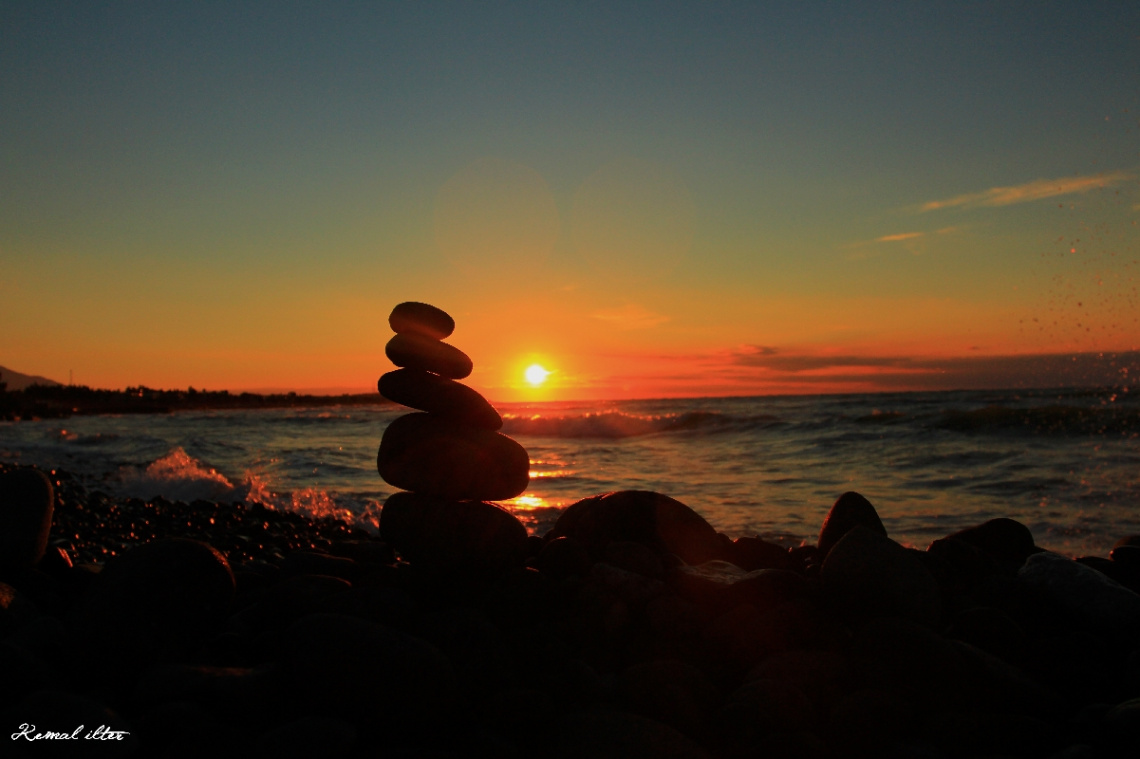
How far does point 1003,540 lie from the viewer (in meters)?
6.35

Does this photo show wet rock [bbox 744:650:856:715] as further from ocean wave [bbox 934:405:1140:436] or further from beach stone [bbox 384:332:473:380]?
ocean wave [bbox 934:405:1140:436]

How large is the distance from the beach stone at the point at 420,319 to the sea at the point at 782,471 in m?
3.97

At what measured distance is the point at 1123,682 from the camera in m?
3.76

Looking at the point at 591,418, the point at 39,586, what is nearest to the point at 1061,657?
the point at 39,586

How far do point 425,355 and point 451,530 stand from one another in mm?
1483

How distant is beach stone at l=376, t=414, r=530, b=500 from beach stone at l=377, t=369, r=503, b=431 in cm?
10

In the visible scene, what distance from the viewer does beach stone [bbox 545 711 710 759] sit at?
2.78 meters

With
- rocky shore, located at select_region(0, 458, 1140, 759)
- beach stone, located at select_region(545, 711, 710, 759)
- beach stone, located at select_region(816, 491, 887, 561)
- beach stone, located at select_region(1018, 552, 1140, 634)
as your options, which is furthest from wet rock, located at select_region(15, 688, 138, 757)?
beach stone, located at select_region(1018, 552, 1140, 634)

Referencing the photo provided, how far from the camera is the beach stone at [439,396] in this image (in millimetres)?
6051

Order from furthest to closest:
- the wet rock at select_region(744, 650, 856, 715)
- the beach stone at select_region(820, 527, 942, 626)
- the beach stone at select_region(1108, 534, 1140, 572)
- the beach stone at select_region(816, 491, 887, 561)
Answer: the beach stone at select_region(816, 491, 887, 561) < the beach stone at select_region(1108, 534, 1140, 572) < the beach stone at select_region(820, 527, 942, 626) < the wet rock at select_region(744, 650, 856, 715)

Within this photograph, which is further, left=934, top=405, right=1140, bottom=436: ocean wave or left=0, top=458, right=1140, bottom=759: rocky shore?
left=934, top=405, right=1140, bottom=436: ocean wave

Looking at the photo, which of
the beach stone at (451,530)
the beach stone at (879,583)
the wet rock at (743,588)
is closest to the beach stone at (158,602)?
the beach stone at (451,530)

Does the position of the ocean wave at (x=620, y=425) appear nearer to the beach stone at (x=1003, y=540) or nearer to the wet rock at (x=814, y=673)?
the beach stone at (x=1003, y=540)

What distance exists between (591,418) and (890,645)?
2937 cm
